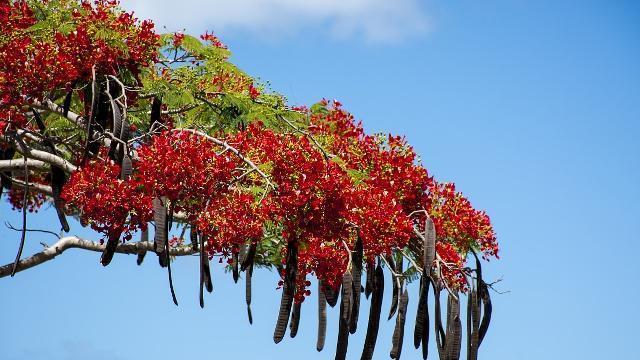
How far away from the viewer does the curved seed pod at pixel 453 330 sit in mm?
11461

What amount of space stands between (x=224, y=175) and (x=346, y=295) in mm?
1769

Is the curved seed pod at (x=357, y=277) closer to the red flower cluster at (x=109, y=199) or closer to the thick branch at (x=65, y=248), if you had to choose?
the red flower cluster at (x=109, y=199)

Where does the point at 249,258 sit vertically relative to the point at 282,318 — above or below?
above

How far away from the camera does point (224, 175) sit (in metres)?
10.3

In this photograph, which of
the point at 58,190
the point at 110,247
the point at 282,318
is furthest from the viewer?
the point at 58,190

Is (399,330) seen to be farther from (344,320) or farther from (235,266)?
(235,266)

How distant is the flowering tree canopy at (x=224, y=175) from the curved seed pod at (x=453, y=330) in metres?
0.02

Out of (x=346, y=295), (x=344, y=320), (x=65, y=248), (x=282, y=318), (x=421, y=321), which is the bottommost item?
(x=282, y=318)

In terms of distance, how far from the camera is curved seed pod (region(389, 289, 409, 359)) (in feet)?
39.4

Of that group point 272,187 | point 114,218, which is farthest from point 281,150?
point 114,218

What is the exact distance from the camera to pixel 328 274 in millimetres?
11430

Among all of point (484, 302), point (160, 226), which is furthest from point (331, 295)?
point (160, 226)

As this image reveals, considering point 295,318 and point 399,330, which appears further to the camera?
point 399,330

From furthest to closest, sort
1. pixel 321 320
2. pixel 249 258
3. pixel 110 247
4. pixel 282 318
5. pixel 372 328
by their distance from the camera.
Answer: pixel 372 328, pixel 321 320, pixel 110 247, pixel 249 258, pixel 282 318
